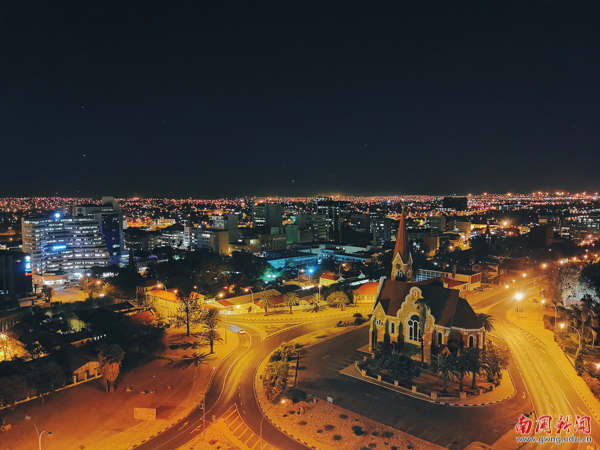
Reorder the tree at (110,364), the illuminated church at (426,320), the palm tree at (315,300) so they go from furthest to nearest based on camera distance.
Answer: the palm tree at (315,300), the illuminated church at (426,320), the tree at (110,364)

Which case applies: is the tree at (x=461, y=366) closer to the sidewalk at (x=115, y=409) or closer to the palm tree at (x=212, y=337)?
the sidewalk at (x=115, y=409)

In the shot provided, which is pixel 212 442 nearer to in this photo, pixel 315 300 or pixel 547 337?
pixel 315 300

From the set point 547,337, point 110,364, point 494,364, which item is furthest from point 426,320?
point 110,364

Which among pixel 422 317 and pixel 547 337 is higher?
pixel 422 317

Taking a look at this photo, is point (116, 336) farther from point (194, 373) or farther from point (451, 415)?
point (451, 415)

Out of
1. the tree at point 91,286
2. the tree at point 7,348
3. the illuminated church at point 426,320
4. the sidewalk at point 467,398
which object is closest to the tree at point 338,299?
the illuminated church at point 426,320

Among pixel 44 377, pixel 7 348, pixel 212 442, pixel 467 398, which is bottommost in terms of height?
pixel 212 442

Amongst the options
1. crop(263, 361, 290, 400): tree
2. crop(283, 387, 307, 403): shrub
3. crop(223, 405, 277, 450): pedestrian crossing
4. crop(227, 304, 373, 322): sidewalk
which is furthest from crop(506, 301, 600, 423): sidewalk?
crop(223, 405, 277, 450): pedestrian crossing
